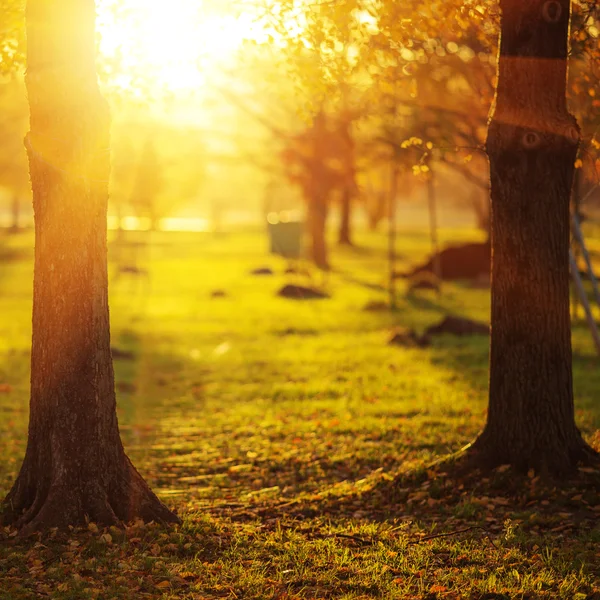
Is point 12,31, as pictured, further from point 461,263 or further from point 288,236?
point 288,236

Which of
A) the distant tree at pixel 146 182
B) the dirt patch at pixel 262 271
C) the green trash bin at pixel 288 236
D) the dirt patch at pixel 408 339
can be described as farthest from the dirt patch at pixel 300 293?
the green trash bin at pixel 288 236

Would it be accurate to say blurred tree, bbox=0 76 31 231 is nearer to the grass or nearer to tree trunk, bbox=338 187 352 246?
tree trunk, bbox=338 187 352 246

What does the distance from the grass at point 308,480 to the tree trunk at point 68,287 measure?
0.37 meters

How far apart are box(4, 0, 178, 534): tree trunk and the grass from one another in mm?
366

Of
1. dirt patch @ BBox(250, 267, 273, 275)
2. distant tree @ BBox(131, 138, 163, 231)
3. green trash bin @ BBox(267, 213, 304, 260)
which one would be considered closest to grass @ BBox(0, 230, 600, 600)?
dirt patch @ BBox(250, 267, 273, 275)

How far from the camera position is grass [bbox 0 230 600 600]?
6.54m

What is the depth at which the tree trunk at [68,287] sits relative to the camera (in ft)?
23.6

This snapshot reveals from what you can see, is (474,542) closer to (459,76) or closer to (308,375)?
(308,375)

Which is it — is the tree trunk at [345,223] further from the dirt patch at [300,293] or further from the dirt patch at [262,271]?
the dirt patch at [300,293]

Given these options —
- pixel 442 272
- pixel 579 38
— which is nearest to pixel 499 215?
pixel 579 38

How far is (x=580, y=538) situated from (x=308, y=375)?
29.5 feet

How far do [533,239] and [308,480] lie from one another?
337 cm

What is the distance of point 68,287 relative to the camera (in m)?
7.24

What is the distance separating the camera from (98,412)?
24.4ft
